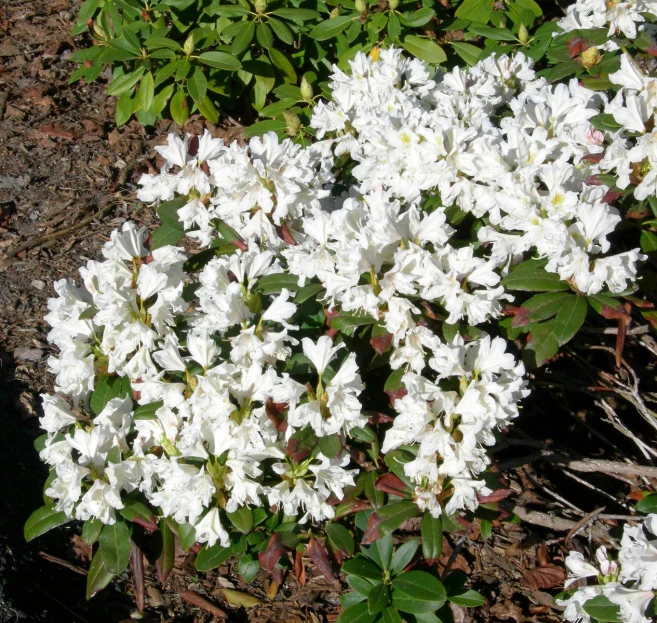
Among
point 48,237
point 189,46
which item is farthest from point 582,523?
point 48,237

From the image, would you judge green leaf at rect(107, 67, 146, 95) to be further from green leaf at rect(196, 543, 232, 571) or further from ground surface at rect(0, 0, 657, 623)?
green leaf at rect(196, 543, 232, 571)

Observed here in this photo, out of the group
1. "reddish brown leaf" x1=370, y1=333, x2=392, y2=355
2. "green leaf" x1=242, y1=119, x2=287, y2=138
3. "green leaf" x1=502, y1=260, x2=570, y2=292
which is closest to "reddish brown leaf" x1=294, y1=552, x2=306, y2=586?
"reddish brown leaf" x1=370, y1=333, x2=392, y2=355

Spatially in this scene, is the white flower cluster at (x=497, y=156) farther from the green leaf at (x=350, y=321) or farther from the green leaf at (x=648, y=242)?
the green leaf at (x=350, y=321)

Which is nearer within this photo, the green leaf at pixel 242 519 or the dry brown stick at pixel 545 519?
the green leaf at pixel 242 519

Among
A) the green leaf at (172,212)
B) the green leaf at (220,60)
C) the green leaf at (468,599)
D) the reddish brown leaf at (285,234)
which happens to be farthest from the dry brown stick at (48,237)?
the green leaf at (468,599)

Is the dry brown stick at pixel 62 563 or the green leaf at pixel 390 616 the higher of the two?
the green leaf at pixel 390 616

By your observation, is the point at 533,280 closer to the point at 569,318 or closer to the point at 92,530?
the point at 569,318

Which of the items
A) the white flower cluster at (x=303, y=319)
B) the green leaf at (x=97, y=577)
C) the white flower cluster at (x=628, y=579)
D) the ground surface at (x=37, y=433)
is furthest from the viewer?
the ground surface at (x=37, y=433)
